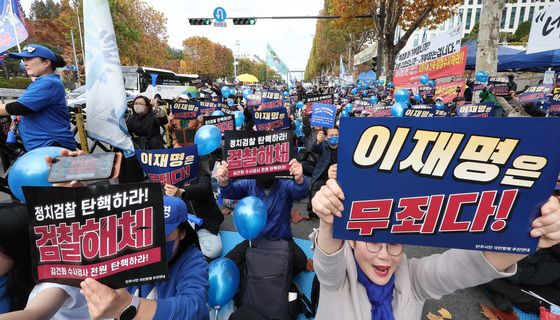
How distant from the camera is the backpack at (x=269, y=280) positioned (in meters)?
2.37

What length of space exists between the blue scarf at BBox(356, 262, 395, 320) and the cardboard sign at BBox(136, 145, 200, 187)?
6.76ft

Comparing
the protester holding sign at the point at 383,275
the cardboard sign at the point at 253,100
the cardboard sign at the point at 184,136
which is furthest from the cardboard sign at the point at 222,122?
the protester holding sign at the point at 383,275

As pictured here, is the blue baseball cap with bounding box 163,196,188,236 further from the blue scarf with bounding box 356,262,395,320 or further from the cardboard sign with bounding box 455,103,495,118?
the cardboard sign with bounding box 455,103,495,118

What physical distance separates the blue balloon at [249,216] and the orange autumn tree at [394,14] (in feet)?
46.9

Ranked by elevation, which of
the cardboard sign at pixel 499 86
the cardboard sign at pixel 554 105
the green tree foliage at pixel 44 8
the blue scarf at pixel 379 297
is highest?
the green tree foliage at pixel 44 8

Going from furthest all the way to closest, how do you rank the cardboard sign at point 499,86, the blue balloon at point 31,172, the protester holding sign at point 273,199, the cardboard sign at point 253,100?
the cardboard sign at point 253,100, the cardboard sign at point 499,86, the protester holding sign at point 273,199, the blue balloon at point 31,172

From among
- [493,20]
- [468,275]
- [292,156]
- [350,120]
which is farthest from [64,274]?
[493,20]

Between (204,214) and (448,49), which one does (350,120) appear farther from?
(448,49)

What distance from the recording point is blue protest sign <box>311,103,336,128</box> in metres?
5.29

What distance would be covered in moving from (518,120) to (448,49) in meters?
9.98

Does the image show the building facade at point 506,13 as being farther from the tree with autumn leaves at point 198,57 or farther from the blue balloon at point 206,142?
the blue balloon at point 206,142

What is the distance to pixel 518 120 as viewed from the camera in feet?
3.38

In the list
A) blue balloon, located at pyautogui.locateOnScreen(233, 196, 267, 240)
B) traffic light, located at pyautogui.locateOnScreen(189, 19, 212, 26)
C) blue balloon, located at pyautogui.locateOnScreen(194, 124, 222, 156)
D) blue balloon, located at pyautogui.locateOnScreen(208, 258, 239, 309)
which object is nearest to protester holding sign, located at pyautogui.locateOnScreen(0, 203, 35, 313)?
blue balloon, located at pyautogui.locateOnScreen(208, 258, 239, 309)

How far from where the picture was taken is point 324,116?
5355mm
